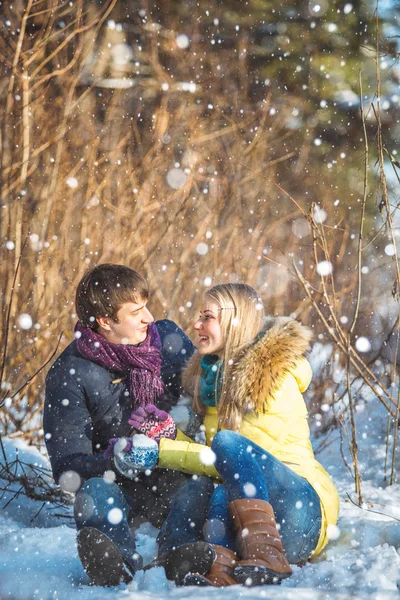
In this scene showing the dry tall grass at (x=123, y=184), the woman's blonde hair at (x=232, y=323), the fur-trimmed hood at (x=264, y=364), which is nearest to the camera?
the fur-trimmed hood at (x=264, y=364)

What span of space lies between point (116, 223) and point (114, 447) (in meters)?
2.31

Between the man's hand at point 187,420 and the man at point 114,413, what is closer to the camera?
the man at point 114,413

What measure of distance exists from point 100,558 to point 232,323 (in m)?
1.01

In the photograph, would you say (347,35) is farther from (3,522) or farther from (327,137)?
(3,522)

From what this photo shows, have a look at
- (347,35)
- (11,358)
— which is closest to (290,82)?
(347,35)

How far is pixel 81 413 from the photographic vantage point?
2.50m

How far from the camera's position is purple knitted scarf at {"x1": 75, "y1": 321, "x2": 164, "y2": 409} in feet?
8.42

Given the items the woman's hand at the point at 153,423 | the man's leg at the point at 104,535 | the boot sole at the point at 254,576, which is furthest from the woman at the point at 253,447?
the man's leg at the point at 104,535

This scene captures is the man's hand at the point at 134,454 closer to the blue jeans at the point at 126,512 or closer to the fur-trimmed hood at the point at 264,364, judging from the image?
the blue jeans at the point at 126,512

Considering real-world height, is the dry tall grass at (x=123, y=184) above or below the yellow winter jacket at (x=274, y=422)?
above

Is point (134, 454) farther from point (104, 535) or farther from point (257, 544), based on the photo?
point (257, 544)

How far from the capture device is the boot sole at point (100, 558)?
1.96 metres

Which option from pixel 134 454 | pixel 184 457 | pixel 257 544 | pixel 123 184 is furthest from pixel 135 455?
pixel 123 184

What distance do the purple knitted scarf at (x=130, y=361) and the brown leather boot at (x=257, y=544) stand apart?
688 millimetres
